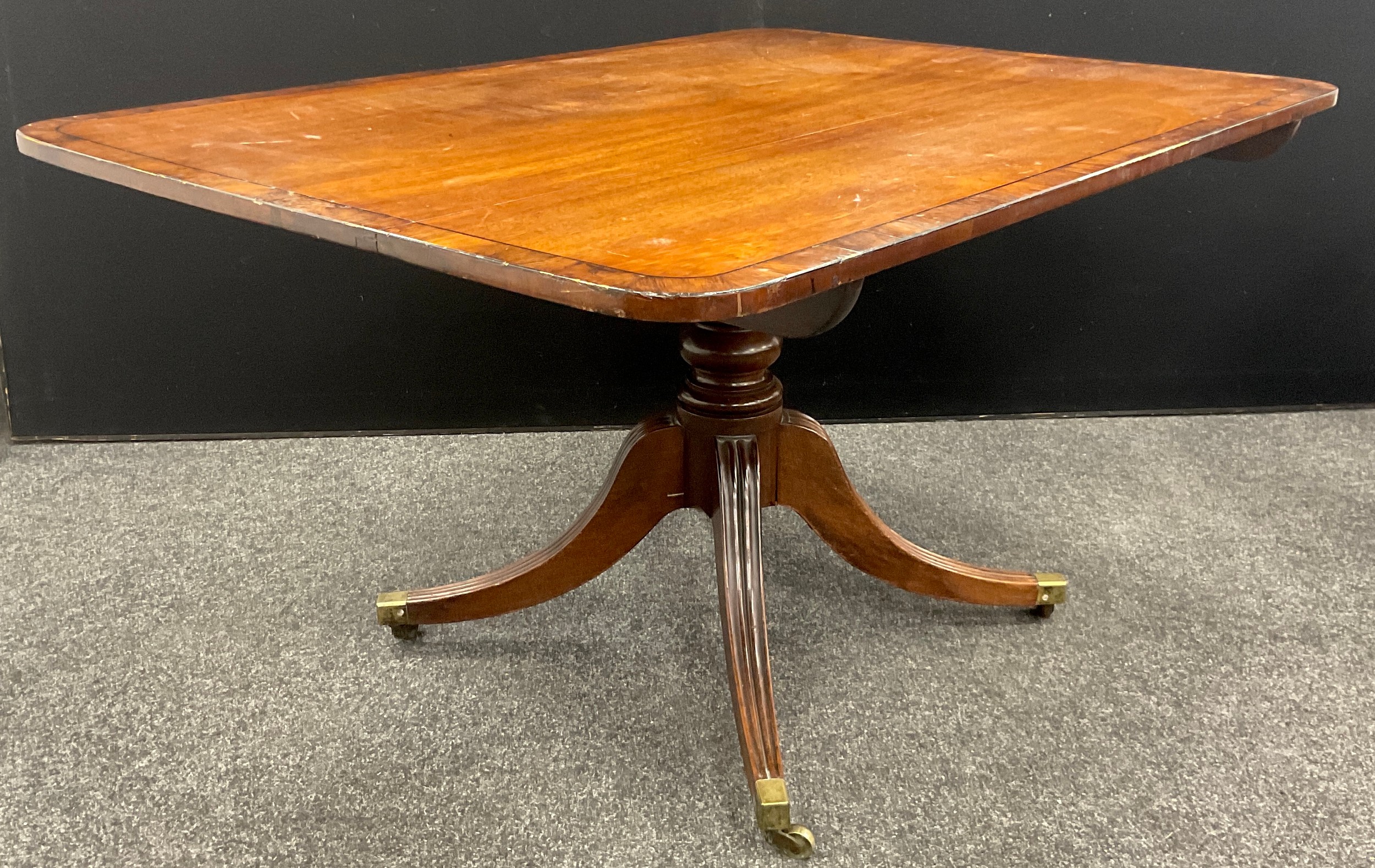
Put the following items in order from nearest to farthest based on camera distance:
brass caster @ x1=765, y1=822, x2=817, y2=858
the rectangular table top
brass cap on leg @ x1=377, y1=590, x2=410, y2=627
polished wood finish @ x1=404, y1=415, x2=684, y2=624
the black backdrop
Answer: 1. the rectangular table top
2. brass caster @ x1=765, y1=822, x2=817, y2=858
3. polished wood finish @ x1=404, y1=415, x2=684, y2=624
4. brass cap on leg @ x1=377, y1=590, x2=410, y2=627
5. the black backdrop

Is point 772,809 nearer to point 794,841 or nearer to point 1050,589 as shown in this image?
point 794,841

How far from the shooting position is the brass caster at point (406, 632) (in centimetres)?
153

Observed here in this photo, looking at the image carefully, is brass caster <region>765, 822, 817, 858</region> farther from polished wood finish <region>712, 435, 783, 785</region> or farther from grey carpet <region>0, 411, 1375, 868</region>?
polished wood finish <region>712, 435, 783, 785</region>

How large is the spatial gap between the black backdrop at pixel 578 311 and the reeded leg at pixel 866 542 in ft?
2.25

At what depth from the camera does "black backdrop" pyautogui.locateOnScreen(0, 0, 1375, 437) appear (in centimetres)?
191

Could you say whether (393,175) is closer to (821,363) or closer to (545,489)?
(545,489)

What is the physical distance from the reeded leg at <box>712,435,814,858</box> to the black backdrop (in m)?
0.78

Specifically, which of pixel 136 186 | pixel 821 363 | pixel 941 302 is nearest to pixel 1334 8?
pixel 941 302

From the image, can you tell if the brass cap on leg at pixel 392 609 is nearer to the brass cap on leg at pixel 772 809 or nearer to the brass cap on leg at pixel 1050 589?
the brass cap on leg at pixel 772 809

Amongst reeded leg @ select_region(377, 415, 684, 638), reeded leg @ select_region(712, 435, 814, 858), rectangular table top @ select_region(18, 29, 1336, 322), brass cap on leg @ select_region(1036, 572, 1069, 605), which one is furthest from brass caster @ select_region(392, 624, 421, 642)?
brass cap on leg @ select_region(1036, 572, 1069, 605)

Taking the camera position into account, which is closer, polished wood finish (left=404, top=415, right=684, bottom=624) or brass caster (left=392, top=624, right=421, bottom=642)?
polished wood finish (left=404, top=415, right=684, bottom=624)

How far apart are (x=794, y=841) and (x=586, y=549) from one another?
459 mm

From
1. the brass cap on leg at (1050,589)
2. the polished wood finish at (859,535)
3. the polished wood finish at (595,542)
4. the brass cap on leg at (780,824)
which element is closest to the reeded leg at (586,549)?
the polished wood finish at (595,542)

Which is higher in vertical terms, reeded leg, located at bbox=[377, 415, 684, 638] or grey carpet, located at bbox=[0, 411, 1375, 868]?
reeded leg, located at bbox=[377, 415, 684, 638]
